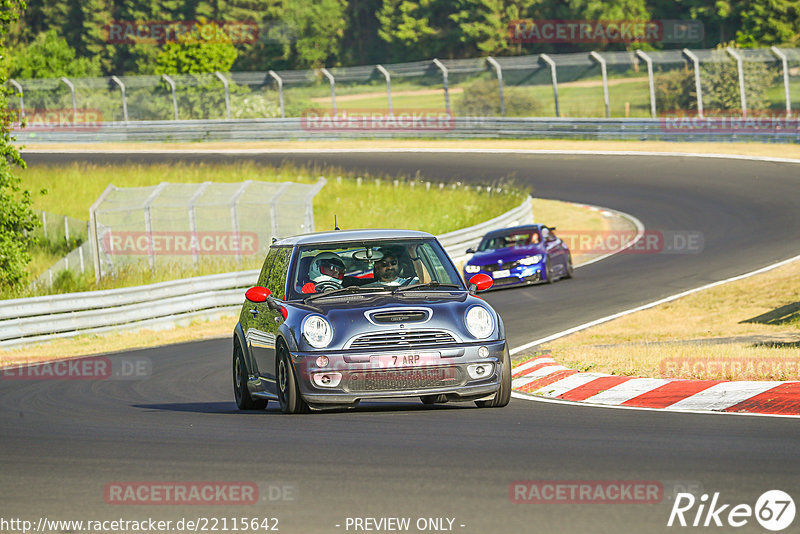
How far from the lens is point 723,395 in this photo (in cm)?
1008

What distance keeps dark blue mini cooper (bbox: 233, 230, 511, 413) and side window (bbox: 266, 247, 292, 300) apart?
40mm

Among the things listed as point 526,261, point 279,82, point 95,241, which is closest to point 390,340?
point 526,261

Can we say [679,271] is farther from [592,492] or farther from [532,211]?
[592,492]

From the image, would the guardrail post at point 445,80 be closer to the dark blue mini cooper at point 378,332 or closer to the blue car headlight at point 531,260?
the blue car headlight at point 531,260

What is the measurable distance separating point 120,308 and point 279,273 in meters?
11.6

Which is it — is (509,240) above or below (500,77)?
below

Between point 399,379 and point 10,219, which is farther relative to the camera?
point 10,219

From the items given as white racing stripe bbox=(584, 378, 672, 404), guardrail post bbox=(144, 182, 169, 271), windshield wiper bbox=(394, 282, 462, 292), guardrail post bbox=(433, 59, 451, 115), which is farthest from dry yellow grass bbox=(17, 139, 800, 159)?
windshield wiper bbox=(394, 282, 462, 292)

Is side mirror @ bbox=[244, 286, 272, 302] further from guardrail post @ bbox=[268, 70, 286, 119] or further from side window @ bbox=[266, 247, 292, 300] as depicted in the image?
guardrail post @ bbox=[268, 70, 286, 119]

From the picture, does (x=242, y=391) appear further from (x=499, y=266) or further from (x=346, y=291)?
(x=499, y=266)

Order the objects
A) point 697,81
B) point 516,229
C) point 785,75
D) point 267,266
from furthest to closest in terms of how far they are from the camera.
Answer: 1. point 697,81
2. point 785,75
3. point 516,229
4. point 267,266

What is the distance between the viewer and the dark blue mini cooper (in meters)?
9.62

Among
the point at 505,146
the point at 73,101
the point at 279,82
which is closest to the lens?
the point at 505,146

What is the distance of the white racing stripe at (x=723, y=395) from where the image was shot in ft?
31.9
